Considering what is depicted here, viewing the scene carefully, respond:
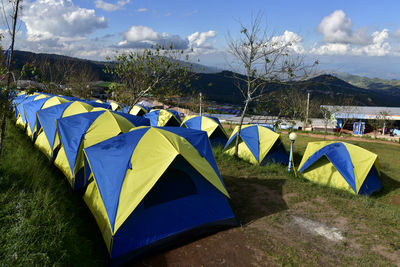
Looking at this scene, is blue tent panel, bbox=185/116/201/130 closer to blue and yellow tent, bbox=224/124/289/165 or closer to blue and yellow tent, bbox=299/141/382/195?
blue and yellow tent, bbox=224/124/289/165

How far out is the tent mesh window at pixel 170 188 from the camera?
4930 mm

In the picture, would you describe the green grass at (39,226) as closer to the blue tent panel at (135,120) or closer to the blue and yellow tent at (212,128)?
the blue tent panel at (135,120)

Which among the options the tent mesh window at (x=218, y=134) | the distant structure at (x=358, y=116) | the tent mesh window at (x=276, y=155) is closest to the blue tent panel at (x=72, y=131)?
the tent mesh window at (x=218, y=134)

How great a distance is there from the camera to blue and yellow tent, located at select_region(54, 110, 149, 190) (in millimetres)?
6694

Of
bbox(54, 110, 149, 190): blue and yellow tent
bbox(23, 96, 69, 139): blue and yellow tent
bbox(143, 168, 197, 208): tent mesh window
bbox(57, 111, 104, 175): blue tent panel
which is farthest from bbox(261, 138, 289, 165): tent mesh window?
bbox(23, 96, 69, 139): blue and yellow tent

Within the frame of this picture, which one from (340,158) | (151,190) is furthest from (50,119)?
(340,158)

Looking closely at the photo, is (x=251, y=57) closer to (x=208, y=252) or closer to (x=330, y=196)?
(x=330, y=196)

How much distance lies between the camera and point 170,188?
5.16m

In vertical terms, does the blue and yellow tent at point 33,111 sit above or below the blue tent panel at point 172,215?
above

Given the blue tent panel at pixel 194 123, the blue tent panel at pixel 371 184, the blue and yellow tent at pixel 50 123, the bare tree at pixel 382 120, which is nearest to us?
the blue and yellow tent at pixel 50 123

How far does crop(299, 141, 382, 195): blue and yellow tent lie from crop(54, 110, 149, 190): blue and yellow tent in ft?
22.4

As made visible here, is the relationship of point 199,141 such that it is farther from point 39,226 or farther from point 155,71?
point 155,71

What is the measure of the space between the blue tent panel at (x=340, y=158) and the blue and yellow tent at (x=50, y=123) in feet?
29.3

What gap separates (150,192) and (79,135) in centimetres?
349
